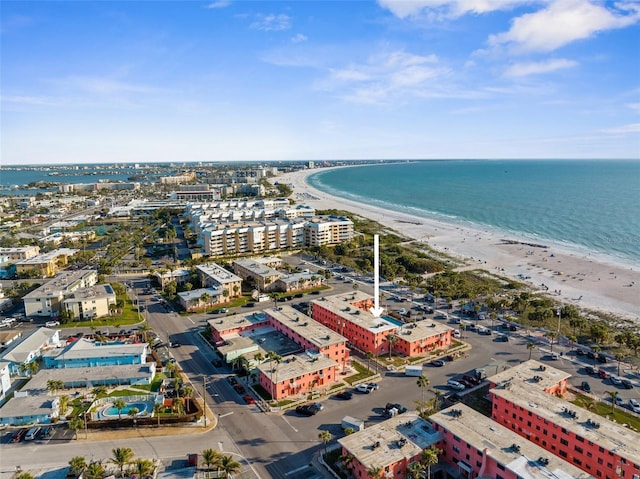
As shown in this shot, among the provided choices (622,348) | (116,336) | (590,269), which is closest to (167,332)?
(116,336)

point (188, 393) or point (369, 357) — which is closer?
point (188, 393)

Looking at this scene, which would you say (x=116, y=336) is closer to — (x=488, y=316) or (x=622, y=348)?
(x=488, y=316)

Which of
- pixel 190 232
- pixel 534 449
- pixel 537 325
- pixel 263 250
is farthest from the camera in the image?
pixel 190 232

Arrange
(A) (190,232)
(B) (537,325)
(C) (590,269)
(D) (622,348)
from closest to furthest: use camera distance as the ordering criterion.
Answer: (D) (622,348) < (B) (537,325) < (C) (590,269) < (A) (190,232)

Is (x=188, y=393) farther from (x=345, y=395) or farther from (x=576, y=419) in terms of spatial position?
(x=576, y=419)

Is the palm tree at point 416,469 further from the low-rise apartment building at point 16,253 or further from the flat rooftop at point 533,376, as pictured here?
the low-rise apartment building at point 16,253

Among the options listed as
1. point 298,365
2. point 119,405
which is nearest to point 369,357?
point 298,365
